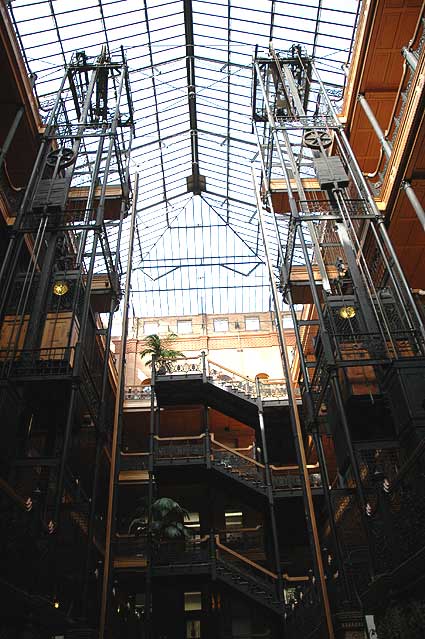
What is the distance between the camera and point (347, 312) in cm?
1337

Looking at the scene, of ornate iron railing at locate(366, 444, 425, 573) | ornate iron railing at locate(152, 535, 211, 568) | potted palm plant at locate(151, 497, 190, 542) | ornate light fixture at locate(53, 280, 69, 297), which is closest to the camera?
ornate iron railing at locate(366, 444, 425, 573)

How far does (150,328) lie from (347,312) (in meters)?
23.3

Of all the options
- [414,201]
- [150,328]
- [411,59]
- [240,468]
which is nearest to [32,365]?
[414,201]

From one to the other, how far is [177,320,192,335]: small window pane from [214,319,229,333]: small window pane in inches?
68.9

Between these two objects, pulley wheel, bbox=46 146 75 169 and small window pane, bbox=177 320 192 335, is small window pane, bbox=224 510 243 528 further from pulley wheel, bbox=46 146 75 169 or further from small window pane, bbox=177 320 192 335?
pulley wheel, bbox=46 146 75 169

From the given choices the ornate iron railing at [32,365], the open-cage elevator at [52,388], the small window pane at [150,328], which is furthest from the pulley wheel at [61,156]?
the small window pane at [150,328]

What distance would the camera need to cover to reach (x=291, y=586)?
20.3 meters

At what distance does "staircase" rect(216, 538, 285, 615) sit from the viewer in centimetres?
1669

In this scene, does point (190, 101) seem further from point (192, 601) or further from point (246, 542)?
point (192, 601)

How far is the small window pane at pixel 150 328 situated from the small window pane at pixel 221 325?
3.93 meters

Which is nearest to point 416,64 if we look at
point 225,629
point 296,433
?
point 296,433

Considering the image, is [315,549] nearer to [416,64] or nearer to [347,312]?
[347,312]

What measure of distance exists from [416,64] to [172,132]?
1719 centimetres

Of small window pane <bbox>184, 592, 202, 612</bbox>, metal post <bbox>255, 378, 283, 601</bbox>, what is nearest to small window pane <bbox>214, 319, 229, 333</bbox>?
metal post <bbox>255, 378, 283, 601</bbox>
